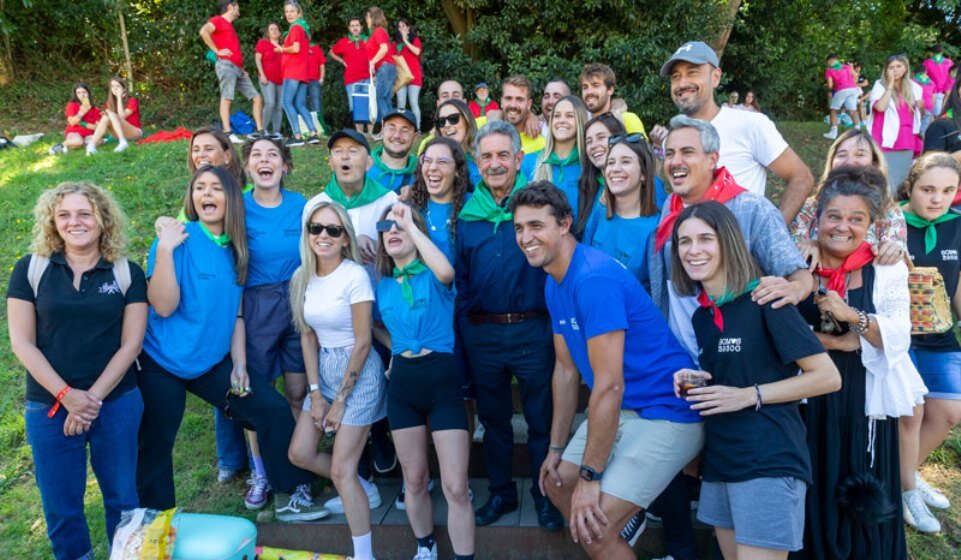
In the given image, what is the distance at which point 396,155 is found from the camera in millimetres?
4812

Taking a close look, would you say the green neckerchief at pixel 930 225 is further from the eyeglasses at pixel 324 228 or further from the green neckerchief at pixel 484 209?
the eyeglasses at pixel 324 228

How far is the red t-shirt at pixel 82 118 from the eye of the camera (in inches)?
Answer: 436

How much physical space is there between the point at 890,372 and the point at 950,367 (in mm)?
967

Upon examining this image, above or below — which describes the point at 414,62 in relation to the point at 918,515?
above

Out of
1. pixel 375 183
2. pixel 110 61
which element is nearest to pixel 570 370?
pixel 375 183

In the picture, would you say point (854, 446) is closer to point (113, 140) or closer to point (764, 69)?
point (113, 140)

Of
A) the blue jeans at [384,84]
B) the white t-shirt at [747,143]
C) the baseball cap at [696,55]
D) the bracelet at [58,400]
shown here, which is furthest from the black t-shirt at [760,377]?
the blue jeans at [384,84]

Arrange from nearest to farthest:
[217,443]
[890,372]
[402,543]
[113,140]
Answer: [890,372] < [402,543] < [217,443] < [113,140]

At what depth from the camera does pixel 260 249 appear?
4184 millimetres

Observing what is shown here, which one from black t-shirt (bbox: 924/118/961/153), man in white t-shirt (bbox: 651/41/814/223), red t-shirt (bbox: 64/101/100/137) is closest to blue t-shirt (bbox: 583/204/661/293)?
man in white t-shirt (bbox: 651/41/814/223)

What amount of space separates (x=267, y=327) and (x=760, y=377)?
280 centimetres

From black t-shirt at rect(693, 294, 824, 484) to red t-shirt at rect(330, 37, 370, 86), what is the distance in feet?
30.2

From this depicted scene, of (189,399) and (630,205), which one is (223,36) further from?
(630,205)

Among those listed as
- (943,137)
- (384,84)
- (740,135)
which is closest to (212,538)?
(740,135)
